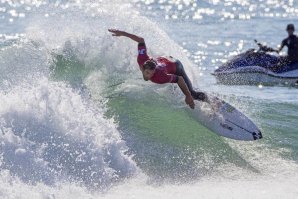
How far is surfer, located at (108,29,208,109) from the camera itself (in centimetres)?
1053

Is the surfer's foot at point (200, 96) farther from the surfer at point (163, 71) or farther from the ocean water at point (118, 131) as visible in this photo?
the ocean water at point (118, 131)

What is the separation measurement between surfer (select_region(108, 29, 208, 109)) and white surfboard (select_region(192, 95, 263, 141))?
21 centimetres

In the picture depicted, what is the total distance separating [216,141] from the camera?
11188 mm

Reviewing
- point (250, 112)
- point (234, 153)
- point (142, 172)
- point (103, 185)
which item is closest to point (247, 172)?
point (234, 153)

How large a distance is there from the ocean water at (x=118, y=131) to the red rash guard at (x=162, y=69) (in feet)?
3.39

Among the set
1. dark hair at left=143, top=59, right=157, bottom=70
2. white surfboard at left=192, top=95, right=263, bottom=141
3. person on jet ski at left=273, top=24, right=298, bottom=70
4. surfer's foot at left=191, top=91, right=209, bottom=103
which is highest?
dark hair at left=143, top=59, right=157, bottom=70

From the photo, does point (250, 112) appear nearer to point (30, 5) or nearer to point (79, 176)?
point (79, 176)

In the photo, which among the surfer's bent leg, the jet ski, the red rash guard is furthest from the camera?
the jet ski

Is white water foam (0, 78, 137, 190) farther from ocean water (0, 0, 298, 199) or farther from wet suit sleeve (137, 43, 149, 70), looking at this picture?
wet suit sleeve (137, 43, 149, 70)

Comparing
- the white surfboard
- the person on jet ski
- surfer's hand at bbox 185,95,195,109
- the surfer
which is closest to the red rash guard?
the surfer

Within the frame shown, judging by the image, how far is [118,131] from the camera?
10.8m

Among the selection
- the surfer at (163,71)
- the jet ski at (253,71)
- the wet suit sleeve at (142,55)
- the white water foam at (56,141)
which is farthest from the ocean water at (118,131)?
the wet suit sleeve at (142,55)

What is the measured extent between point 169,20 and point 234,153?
3009 centimetres

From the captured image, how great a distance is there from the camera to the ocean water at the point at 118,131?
8.58m
